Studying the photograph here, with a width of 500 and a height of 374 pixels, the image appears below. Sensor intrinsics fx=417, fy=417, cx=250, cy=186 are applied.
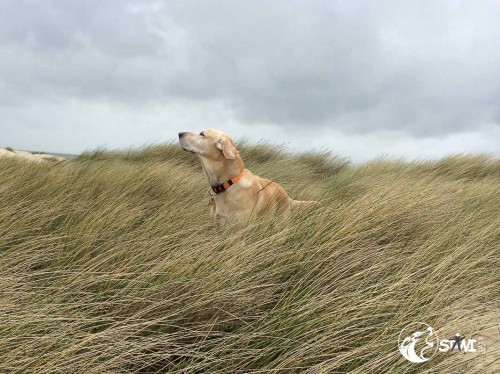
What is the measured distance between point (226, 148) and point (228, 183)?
0.31 metres

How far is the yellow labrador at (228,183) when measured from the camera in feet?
12.0

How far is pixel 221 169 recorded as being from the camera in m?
3.80

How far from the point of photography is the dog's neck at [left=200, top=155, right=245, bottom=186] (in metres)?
3.77

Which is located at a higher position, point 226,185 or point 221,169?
point 221,169

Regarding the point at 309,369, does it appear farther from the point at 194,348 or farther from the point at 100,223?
→ the point at 100,223

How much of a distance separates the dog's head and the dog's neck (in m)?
0.05

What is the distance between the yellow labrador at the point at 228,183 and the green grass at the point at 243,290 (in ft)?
0.76
